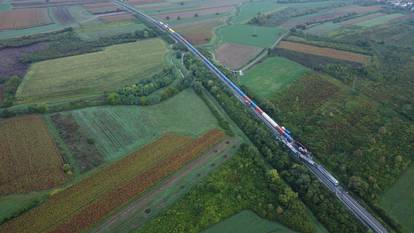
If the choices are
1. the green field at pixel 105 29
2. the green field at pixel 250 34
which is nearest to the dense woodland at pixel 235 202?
the green field at pixel 250 34

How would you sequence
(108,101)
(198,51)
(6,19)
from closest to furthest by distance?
(108,101), (198,51), (6,19)

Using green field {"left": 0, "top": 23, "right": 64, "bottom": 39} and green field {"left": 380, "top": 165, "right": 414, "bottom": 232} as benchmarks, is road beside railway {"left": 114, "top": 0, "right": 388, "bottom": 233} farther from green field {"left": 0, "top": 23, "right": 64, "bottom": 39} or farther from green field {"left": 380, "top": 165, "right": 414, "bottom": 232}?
green field {"left": 0, "top": 23, "right": 64, "bottom": 39}

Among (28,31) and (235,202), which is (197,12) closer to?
(28,31)

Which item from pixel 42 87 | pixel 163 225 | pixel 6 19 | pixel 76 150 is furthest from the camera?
pixel 6 19

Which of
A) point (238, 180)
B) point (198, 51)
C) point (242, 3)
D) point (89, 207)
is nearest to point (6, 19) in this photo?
point (198, 51)

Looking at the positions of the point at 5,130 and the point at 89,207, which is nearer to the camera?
the point at 89,207

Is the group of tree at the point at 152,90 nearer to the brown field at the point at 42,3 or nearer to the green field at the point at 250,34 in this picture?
the green field at the point at 250,34

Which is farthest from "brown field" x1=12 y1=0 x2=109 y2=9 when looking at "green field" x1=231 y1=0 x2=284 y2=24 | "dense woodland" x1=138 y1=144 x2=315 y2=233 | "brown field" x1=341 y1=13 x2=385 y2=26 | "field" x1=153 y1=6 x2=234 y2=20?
"dense woodland" x1=138 y1=144 x2=315 y2=233

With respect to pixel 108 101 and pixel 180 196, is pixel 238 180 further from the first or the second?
pixel 108 101

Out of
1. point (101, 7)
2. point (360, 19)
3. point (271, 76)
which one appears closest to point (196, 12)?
point (101, 7)
